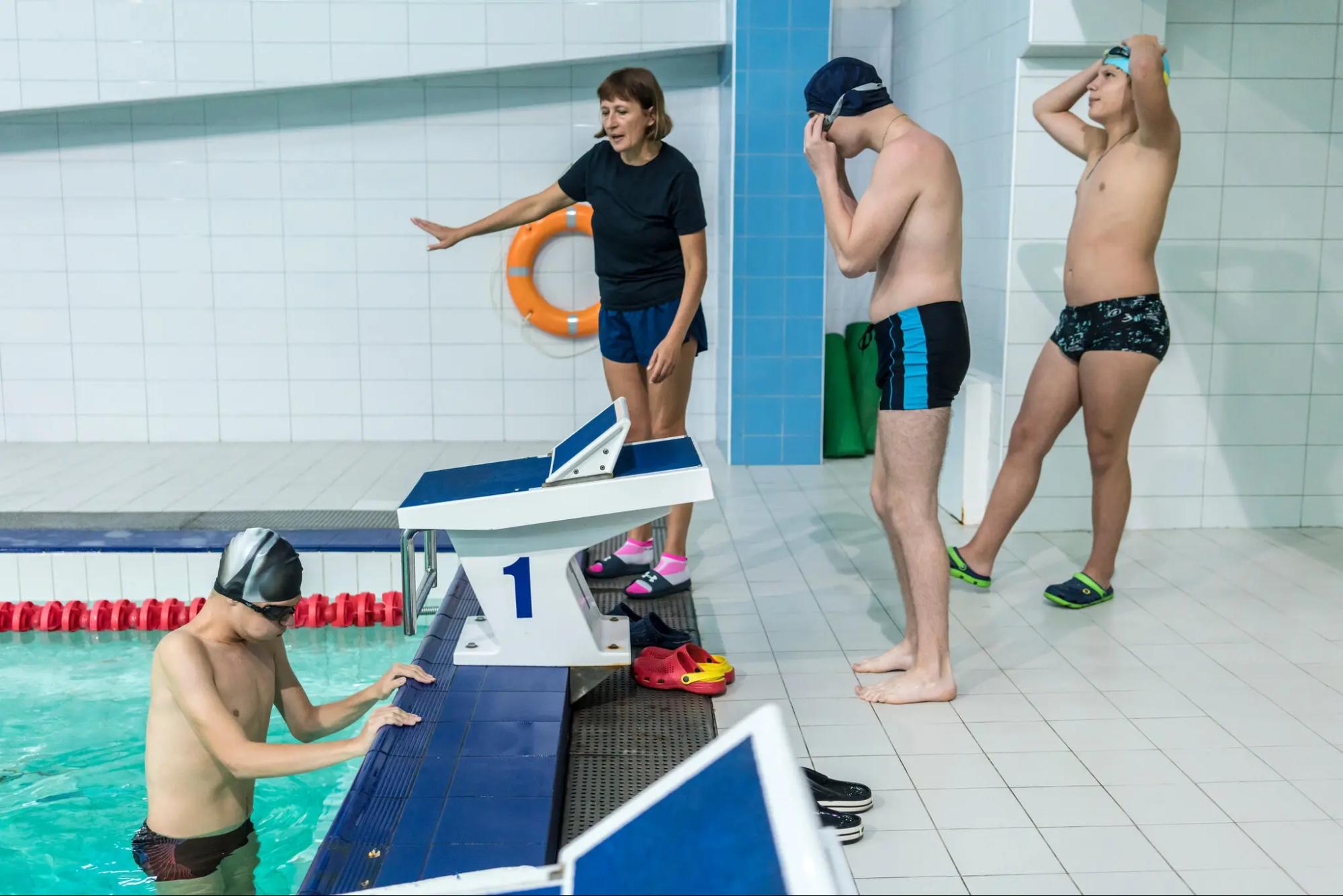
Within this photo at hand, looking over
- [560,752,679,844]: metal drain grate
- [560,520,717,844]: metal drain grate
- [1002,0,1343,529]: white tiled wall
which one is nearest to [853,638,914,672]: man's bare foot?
[560,520,717,844]: metal drain grate

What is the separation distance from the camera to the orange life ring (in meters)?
6.84

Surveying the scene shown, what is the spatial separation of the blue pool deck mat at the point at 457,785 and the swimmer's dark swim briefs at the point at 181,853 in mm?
280

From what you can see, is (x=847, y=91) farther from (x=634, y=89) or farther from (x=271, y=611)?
(x=271, y=611)

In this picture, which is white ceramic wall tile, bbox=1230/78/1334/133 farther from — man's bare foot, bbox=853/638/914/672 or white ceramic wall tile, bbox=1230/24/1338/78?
man's bare foot, bbox=853/638/914/672

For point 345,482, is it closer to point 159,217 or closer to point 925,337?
point 159,217

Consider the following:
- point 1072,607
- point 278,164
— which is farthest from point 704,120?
point 1072,607

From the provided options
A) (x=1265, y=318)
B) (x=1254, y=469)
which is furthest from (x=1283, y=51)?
(x=1254, y=469)

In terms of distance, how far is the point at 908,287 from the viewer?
3.08 metres

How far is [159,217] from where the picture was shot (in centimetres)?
695

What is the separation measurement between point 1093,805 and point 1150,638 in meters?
1.25

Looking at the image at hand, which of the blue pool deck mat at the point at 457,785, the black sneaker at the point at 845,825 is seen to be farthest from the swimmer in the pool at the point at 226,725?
the black sneaker at the point at 845,825

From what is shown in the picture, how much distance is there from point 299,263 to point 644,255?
3620mm

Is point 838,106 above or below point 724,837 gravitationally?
above

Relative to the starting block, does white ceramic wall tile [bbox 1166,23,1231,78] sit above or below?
above
